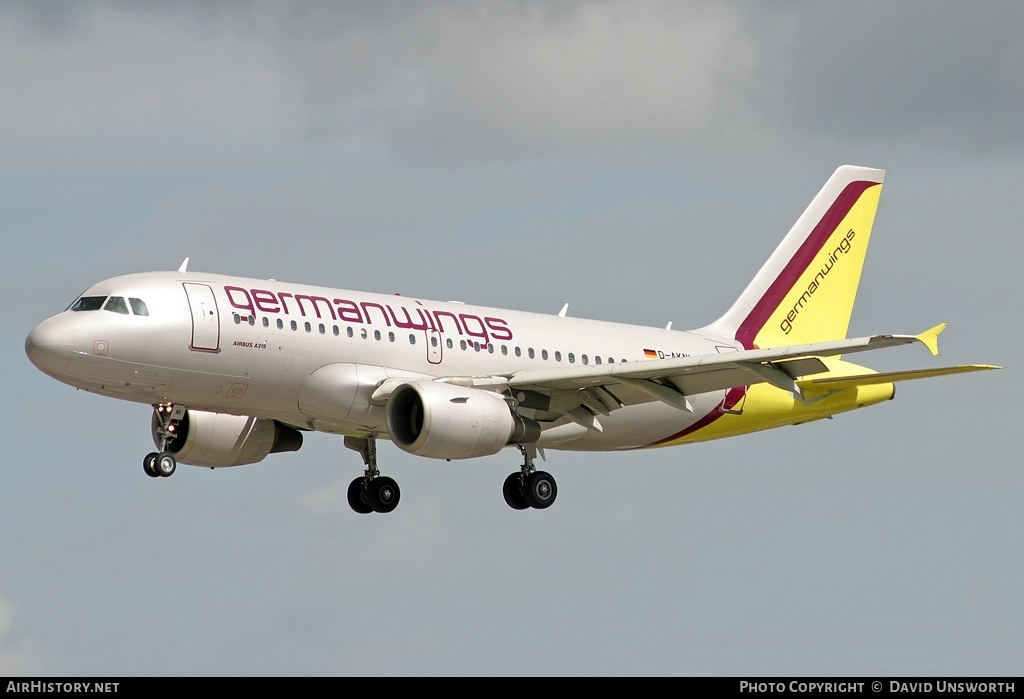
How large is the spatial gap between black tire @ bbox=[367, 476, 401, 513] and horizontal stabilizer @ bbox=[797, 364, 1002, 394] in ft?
37.9

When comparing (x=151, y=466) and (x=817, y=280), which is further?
(x=817, y=280)

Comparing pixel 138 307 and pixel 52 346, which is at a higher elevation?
pixel 138 307

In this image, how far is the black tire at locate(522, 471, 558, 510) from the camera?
48219mm

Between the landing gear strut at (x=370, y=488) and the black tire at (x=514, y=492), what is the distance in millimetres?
4085

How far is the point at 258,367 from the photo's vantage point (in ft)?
145

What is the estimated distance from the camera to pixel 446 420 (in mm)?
44500

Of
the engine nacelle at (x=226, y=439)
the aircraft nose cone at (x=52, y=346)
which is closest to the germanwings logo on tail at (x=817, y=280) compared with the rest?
the engine nacelle at (x=226, y=439)

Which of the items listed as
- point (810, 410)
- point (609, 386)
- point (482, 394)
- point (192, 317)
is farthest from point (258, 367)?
point (810, 410)

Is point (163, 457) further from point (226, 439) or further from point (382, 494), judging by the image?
point (382, 494)

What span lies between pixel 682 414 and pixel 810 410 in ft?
12.9

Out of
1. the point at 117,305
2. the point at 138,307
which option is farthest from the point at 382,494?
the point at 117,305

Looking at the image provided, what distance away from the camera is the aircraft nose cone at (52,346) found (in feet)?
140

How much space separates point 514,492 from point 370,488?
4.89 m
